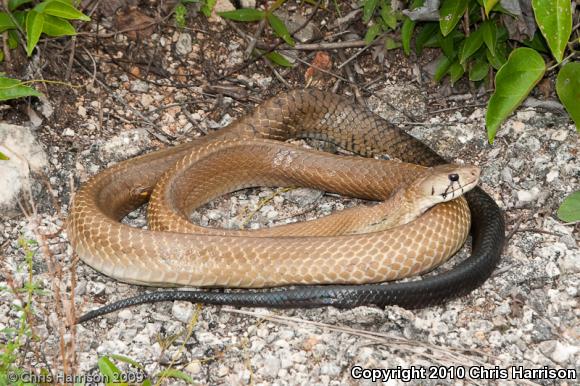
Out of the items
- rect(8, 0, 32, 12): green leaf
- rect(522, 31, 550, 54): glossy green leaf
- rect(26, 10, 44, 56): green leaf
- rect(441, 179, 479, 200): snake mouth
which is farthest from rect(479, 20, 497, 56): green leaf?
rect(8, 0, 32, 12): green leaf

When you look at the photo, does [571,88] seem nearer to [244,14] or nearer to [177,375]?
[244,14]

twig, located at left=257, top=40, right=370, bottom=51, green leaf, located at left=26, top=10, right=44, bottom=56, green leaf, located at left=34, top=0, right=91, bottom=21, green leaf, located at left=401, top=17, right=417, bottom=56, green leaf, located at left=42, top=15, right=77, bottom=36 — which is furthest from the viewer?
twig, located at left=257, top=40, right=370, bottom=51

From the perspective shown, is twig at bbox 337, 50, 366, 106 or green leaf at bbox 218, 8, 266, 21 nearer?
green leaf at bbox 218, 8, 266, 21

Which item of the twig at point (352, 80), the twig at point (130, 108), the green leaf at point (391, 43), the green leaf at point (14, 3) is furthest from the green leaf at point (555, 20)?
the green leaf at point (14, 3)

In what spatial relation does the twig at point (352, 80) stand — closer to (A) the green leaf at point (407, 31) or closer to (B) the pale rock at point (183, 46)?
(A) the green leaf at point (407, 31)

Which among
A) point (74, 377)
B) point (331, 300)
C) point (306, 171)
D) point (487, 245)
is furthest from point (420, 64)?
point (74, 377)

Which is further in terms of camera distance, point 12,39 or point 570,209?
point 12,39

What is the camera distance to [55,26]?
20.7 ft

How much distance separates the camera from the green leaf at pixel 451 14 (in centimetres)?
659

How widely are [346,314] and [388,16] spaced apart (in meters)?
3.01

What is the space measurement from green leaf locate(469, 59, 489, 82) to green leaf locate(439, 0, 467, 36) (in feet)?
2.24

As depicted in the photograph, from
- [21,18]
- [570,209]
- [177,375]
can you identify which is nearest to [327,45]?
[21,18]

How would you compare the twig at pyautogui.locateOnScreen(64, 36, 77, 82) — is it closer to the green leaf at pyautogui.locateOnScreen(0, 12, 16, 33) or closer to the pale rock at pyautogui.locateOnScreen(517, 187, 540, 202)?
the green leaf at pyautogui.locateOnScreen(0, 12, 16, 33)

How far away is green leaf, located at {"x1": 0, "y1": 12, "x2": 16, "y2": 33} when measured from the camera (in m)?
6.60
